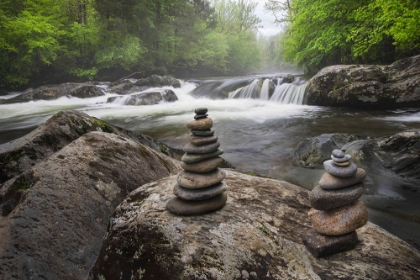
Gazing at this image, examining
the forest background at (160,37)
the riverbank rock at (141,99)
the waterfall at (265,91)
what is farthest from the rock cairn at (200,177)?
the riverbank rock at (141,99)

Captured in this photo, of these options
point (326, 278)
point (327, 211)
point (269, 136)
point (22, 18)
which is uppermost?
point (22, 18)

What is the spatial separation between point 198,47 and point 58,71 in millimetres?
21867

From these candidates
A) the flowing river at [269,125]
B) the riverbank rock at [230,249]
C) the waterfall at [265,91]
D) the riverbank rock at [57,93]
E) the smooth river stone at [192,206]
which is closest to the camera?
the riverbank rock at [230,249]

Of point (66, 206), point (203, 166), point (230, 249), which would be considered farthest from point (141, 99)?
point (230, 249)

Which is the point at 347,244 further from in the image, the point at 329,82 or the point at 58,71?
the point at 58,71

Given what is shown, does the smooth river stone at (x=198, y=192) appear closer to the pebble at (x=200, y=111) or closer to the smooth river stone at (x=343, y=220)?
the pebble at (x=200, y=111)

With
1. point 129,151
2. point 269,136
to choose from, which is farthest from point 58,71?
point 129,151

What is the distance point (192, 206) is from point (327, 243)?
1.24 metres

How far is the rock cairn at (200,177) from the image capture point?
2.56m

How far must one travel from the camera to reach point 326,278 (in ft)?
6.66

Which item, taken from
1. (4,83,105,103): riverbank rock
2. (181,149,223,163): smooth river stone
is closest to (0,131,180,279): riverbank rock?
(181,149,223,163): smooth river stone

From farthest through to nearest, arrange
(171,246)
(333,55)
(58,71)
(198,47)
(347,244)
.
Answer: (198,47) → (58,71) → (333,55) → (347,244) → (171,246)

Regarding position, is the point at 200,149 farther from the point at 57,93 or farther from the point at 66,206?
the point at 57,93

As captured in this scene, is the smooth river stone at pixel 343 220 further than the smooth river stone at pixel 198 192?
No
